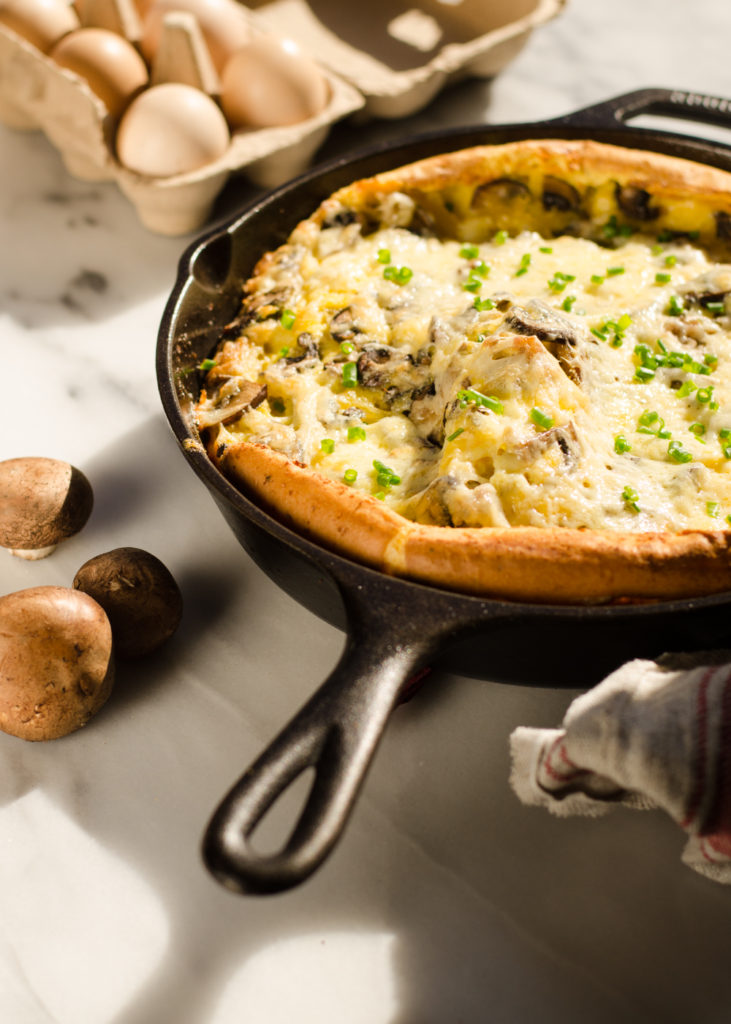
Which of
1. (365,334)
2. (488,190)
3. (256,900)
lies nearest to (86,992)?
(256,900)

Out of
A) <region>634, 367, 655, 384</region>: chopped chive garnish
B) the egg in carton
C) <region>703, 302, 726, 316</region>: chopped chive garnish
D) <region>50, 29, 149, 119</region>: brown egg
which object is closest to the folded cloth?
<region>634, 367, 655, 384</region>: chopped chive garnish

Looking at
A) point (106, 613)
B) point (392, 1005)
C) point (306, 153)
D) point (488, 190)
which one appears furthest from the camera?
point (306, 153)

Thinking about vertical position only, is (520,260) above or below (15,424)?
above

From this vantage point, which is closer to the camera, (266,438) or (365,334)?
(266,438)

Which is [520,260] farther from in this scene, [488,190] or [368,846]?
[368,846]

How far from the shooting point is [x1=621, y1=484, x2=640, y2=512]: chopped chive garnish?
Answer: 1.66m

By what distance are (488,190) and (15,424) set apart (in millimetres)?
1331

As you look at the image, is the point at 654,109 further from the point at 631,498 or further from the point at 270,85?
the point at 631,498

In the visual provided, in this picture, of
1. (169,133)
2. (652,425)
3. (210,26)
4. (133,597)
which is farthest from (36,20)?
(652,425)

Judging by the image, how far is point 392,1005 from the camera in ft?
4.80

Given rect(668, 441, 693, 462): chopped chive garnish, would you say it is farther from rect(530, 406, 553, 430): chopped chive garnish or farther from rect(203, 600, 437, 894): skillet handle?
rect(203, 600, 437, 894): skillet handle

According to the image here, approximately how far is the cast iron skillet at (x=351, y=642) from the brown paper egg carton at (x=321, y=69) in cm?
77

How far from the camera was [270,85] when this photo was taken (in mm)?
2770

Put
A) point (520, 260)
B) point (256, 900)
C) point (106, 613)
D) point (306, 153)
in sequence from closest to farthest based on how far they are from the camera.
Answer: point (256, 900) → point (106, 613) → point (520, 260) → point (306, 153)
